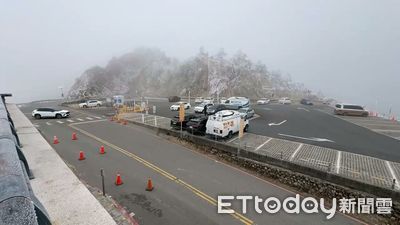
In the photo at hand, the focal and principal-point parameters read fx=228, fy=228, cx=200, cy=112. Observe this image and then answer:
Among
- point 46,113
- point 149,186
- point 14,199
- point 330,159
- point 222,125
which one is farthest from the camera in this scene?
point 46,113

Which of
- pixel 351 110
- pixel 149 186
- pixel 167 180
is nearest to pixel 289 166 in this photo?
pixel 167 180

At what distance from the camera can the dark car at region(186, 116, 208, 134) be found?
2086 cm

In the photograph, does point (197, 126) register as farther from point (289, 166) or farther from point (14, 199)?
point (14, 199)

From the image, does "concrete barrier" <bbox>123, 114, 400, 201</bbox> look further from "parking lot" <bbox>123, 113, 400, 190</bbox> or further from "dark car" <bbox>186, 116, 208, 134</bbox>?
"dark car" <bbox>186, 116, 208, 134</bbox>

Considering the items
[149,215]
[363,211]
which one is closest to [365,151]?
[363,211]

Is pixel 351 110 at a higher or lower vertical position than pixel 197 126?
lower

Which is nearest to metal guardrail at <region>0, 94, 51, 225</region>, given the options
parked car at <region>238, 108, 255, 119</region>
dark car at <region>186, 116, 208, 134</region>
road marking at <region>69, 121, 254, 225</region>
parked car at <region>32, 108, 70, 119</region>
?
road marking at <region>69, 121, 254, 225</region>

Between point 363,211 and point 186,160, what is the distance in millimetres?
10061

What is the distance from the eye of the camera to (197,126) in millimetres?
20844

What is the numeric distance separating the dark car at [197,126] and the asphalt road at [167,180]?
7.99 ft

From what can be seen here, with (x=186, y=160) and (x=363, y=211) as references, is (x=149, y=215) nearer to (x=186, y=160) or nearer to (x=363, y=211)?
(x=186, y=160)

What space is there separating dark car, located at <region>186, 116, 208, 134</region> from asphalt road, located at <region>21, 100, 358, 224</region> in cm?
243

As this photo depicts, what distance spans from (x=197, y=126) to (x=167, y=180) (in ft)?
29.5

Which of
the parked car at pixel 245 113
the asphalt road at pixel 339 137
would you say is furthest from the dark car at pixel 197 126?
the asphalt road at pixel 339 137
